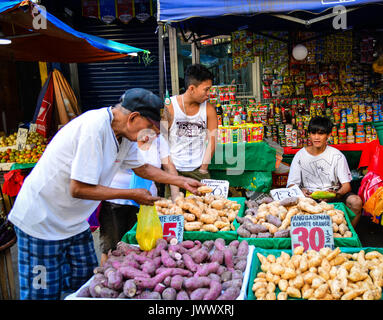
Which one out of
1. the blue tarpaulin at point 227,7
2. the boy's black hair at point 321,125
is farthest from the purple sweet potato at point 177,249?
the blue tarpaulin at point 227,7

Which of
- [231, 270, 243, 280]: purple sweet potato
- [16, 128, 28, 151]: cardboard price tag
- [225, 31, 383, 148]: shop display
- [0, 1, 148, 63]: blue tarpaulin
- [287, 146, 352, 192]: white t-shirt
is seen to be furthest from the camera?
[225, 31, 383, 148]: shop display

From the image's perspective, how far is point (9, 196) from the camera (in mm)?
5188

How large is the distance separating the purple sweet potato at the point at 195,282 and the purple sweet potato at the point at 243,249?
0.45 metres

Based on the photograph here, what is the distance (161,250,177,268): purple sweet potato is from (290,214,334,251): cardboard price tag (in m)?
0.83

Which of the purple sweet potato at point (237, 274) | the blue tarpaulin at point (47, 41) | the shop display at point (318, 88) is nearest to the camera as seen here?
the purple sweet potato at point (237, 274)

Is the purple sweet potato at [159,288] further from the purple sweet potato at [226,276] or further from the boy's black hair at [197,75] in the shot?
the boy's black hair at [197,75]

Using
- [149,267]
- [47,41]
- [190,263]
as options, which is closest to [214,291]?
[190,263]

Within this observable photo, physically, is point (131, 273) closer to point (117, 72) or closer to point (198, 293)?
point (198, 293)

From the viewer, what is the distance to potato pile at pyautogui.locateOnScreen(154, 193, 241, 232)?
2.77m

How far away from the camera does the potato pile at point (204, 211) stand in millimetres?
2770

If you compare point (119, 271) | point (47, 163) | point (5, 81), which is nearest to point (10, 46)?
point (5, 81)

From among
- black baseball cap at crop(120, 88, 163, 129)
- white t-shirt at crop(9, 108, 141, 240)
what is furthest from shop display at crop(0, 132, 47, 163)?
black baseball cap at crop(120, 88, 163, 129)

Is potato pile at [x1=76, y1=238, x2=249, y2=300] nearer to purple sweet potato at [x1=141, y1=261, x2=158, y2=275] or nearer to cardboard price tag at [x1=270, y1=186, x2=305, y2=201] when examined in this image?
purple sweet potato at [x1=141, y1=261, x2=158, y2=275]

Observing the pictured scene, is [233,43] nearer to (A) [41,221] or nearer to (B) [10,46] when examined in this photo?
(B) [10,46]
